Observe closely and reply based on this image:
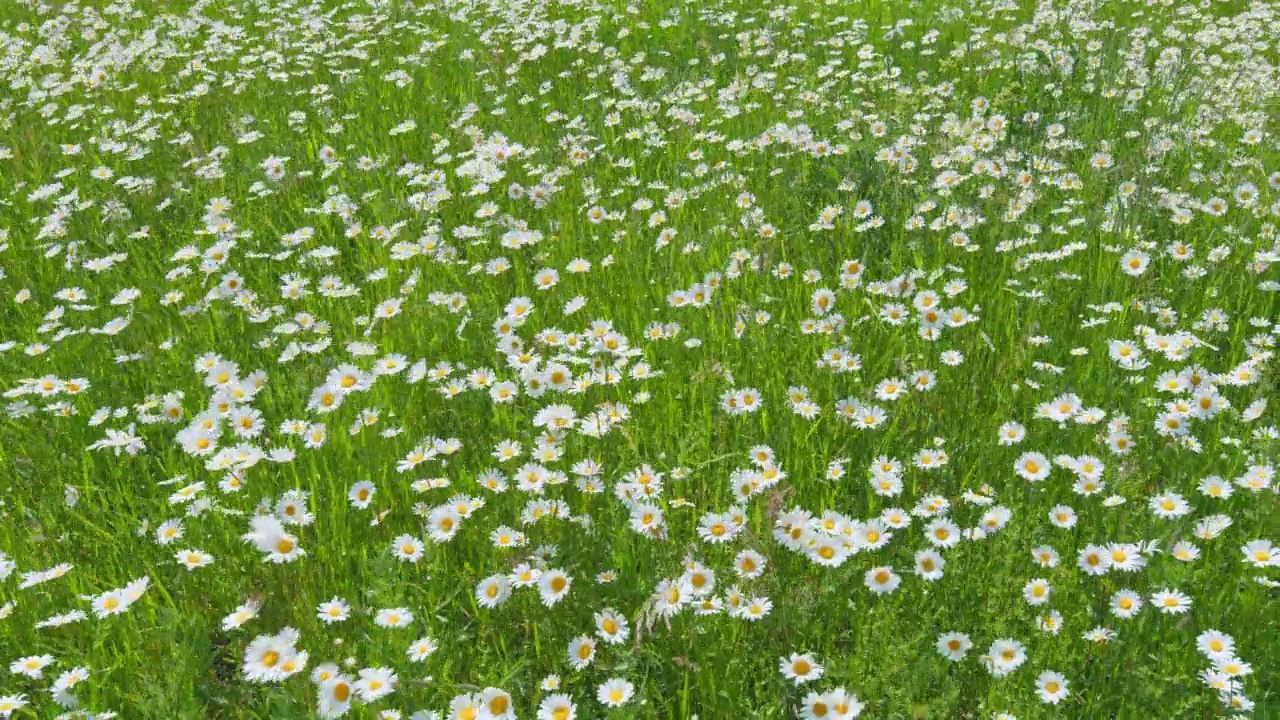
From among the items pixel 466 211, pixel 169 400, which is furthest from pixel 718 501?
pixel 466 211

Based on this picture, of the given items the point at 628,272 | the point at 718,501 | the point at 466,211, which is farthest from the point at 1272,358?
the point at 466,211

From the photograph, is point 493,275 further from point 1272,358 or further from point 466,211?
point 1272,358

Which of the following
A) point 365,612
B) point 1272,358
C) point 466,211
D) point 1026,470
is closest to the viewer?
point 365,612

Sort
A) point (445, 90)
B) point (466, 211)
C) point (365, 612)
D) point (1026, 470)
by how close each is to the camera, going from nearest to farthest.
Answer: point (365, 612) < point (1026, 470) < point (466, 211) < point (445, 90)

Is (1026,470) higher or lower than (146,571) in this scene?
higher

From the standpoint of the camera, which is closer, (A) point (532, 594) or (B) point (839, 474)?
(A) point (532, 594)

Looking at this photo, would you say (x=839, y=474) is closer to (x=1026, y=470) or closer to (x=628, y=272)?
(x=1026, y=470)
